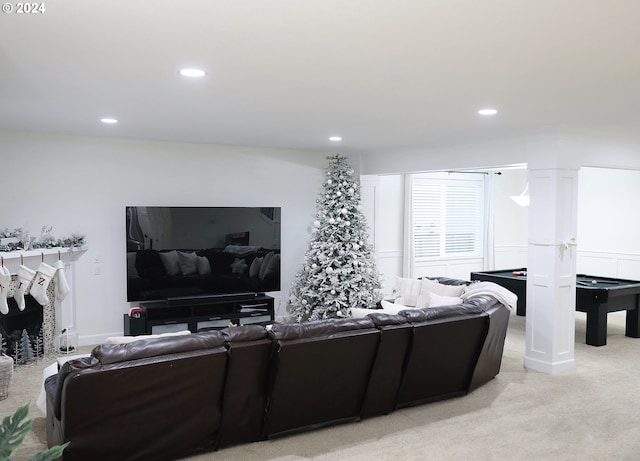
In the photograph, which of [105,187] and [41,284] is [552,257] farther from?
[41,284]

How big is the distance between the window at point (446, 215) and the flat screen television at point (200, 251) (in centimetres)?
317

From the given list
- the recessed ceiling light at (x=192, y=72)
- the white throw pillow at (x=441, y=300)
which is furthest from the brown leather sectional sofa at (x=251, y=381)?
the recessed ceiling light at (x=192, y=72)

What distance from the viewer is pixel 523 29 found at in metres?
2.62

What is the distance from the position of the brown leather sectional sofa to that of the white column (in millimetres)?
1266

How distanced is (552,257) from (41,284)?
567 centimetres

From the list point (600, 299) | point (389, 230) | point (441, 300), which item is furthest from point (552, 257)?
point (389, 230)

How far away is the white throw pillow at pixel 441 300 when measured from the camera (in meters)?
6.16

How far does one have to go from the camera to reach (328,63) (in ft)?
10.9

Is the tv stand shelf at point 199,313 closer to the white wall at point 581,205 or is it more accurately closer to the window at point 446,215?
the white wall at point 581,205

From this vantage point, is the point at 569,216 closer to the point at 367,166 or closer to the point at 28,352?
the point at 367,166

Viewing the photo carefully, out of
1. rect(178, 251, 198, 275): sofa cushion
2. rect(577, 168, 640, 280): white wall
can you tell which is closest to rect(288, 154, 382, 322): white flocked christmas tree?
rect(178, 251, 198, 275): sofa cushion

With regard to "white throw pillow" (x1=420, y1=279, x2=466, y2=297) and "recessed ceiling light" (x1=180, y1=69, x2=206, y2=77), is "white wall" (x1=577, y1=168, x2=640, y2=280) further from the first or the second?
"recessed ceiling light" (x1=180, y1=69, x2=206, y2=77)

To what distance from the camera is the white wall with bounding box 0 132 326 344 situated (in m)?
6.78

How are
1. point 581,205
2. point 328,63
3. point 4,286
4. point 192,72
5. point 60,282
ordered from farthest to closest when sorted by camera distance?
point 581,205
point 60,282
point 4,286
point 192,72
point 328,63
